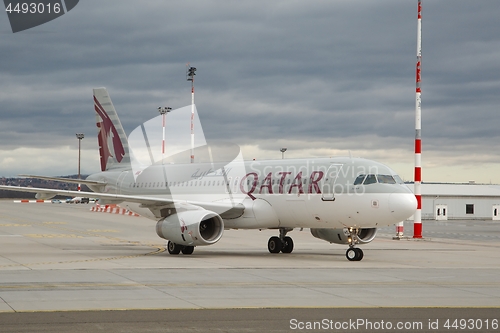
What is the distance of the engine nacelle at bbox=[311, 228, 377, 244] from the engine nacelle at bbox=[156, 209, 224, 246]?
458cm

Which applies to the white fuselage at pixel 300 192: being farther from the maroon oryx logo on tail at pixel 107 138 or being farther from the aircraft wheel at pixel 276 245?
the maroon oryx logo on tail at pixel 107 138

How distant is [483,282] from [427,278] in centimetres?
158

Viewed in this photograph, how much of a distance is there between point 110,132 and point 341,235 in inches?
558

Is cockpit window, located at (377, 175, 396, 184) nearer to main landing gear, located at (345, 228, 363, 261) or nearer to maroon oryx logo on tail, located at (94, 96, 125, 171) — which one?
main landing gear, located at (345, 228, 363, 261)

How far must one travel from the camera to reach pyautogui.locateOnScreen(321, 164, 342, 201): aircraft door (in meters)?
26.4

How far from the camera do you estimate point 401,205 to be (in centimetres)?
2500

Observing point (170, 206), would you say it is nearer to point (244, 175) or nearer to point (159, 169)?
point (244, 175)

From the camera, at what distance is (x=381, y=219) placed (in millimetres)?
25359

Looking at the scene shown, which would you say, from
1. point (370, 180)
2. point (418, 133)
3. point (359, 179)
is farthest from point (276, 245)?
point (418, 133)

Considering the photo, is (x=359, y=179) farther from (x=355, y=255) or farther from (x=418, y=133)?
(x=418, y=133)

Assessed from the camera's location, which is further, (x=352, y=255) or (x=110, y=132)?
(x=110, y=132)

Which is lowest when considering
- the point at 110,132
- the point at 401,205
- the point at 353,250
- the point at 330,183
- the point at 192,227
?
the point at 353,250

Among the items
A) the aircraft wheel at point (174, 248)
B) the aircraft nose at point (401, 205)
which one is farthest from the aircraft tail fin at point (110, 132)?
the aircraft nose at point (401, 205)

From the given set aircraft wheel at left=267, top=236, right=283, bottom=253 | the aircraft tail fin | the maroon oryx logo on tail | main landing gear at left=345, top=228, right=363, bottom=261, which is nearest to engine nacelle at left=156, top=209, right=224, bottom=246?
aircraft wheel at left=267, top=236, right=283, bottom=253
